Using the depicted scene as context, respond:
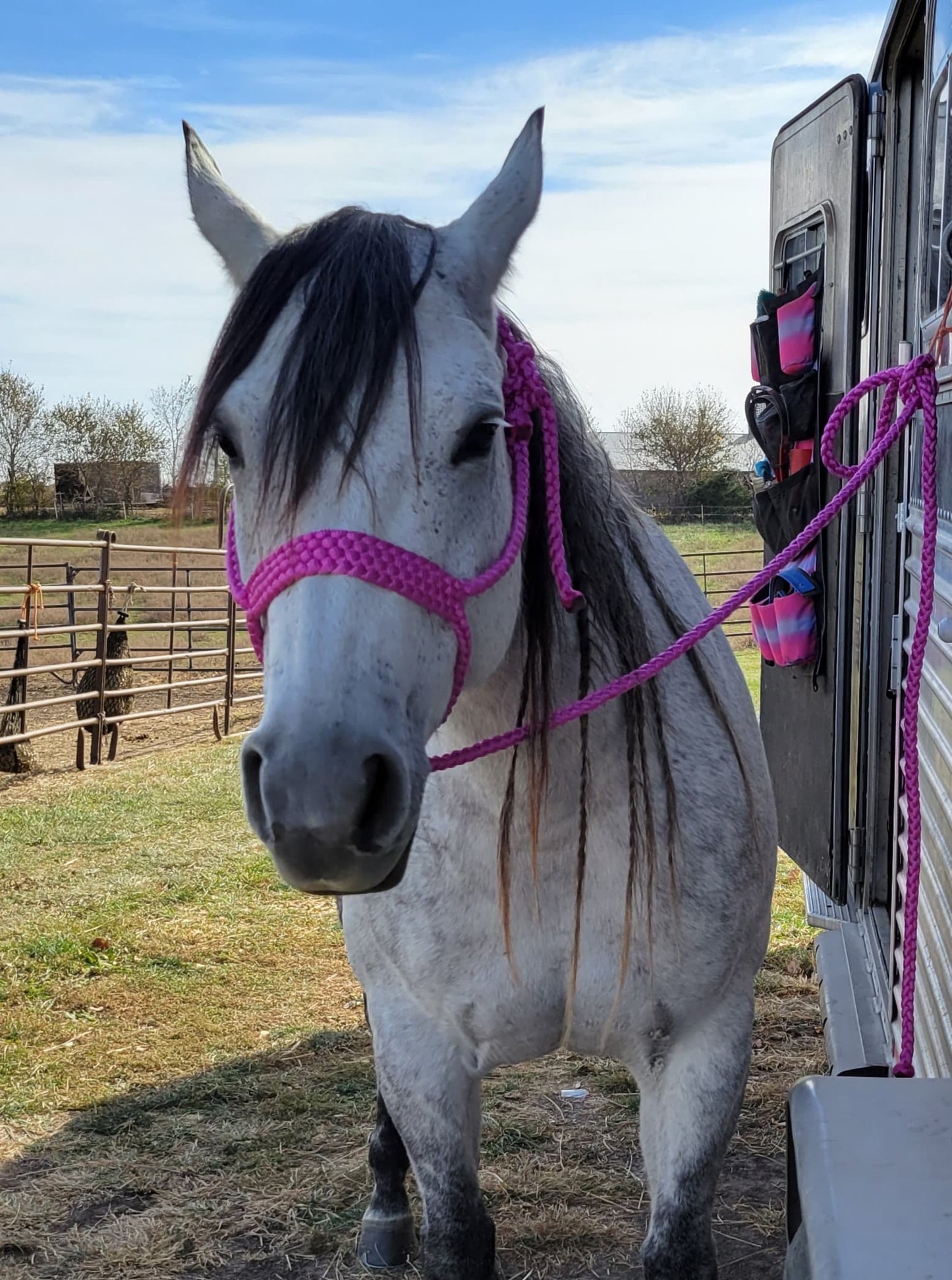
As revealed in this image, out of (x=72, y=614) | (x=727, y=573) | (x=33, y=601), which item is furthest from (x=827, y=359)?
(x=727, y=573)

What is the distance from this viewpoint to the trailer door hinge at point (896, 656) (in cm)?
273

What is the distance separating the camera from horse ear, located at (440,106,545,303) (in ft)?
4.94

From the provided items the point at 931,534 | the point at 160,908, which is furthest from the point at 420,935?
the point at 160,908

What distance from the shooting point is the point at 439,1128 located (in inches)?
75.0

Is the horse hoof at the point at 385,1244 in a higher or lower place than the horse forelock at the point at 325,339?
lower

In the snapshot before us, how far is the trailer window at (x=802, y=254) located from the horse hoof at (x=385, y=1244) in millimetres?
2772

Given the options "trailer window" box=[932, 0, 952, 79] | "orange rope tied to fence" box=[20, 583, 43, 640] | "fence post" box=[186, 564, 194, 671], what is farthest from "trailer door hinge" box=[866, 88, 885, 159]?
"fence post" box=[186, 564, 194, 671]

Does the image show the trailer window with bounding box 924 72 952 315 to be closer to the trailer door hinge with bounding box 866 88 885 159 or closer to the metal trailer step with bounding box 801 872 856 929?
the trailer door hinge with bounding box 866 88 885 159

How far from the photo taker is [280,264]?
1445mm

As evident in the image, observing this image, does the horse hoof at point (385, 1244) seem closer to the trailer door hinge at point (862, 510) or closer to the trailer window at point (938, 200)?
the trailer door hinge at point (862, 510)

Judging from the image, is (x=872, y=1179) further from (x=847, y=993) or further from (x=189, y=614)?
(x=189, y=614)

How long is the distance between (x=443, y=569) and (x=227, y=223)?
627 mm

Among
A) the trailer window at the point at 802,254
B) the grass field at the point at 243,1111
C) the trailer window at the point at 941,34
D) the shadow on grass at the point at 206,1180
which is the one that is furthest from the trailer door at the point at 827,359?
the shadow on grass at the point at 206,1180

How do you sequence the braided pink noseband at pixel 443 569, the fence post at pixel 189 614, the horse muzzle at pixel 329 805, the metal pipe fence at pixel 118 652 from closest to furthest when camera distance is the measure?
the horse muzzle at pixel 329 805, the braided pink noseband at pixel 443 569, the metal pipe fence at pixel 118 652, the fence post at pixel 189 614
